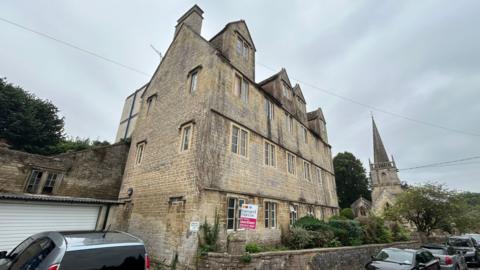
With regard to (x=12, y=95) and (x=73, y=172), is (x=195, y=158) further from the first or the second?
(x=12, y=95)

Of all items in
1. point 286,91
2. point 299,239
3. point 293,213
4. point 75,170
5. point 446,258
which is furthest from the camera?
point 286,91

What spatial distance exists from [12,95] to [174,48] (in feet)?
70.0

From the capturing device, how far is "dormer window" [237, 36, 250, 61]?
46.5ft

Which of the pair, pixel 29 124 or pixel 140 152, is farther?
pixel 29 124

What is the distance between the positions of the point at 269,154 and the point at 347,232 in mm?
6581

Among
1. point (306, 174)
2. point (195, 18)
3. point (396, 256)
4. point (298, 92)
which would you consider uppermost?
point (195, 18)

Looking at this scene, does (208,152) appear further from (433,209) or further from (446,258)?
(433,209)

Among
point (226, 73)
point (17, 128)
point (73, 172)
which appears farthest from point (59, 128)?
point (226, 73)

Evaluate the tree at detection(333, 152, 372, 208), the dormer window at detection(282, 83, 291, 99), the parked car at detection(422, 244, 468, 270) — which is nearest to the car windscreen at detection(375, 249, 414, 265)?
the parked car at detection(422, 244, 468, 270)

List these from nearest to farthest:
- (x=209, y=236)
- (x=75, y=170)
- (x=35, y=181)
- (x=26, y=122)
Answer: (x=209, y=236), (x=35, y=181), (x=75, y=170), (x=26, y=122)

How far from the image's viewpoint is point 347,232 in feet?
42.2

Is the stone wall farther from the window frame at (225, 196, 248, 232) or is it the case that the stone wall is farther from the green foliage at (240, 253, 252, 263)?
the green foliage at (240, 253, 252, 263)

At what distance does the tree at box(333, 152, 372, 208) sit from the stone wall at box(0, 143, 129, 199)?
40.2m

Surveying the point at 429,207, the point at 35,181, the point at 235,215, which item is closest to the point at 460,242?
the point at 429,207
